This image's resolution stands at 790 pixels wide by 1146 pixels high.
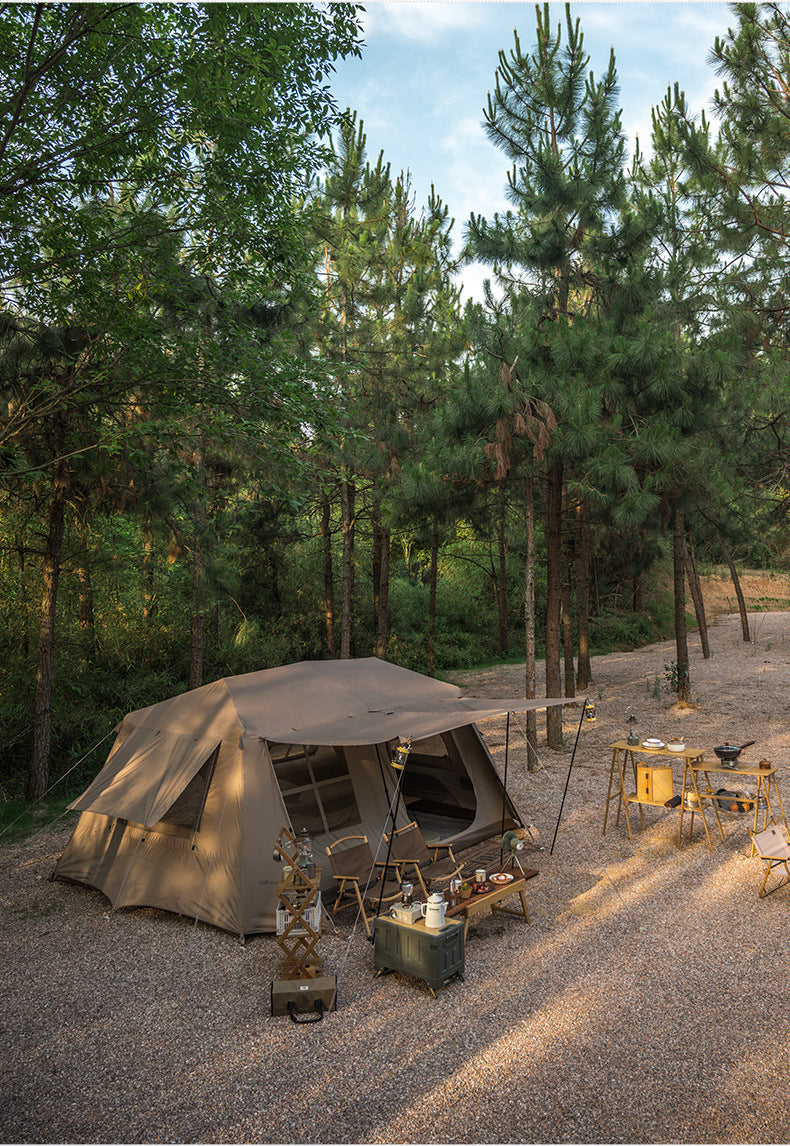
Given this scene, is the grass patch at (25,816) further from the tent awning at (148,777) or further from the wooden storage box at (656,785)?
the wooden storage box at (656,785)

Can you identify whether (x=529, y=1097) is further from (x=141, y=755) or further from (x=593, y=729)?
(x=593, y=729)

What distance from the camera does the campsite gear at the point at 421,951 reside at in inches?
193

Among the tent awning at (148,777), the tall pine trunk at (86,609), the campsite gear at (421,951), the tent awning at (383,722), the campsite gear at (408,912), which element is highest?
the tall pine trunk at (86,609)

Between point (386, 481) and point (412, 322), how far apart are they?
364 centimetres

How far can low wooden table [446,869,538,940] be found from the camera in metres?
5.58

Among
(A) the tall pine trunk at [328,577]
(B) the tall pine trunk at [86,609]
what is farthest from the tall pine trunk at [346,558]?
(B) the tall pine trunk at [86,609]

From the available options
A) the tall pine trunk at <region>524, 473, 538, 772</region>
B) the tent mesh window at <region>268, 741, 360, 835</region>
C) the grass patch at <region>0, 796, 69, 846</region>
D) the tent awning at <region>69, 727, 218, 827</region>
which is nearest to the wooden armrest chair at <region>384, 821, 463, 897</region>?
the tent mesh window at <region>268, 741, 360, 835</region>

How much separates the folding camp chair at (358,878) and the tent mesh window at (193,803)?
1.23 metres

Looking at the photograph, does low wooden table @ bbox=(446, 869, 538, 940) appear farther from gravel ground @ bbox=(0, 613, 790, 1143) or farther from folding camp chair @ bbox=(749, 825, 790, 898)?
folding camp chair @ bbox=(749, 825, 790, 898)

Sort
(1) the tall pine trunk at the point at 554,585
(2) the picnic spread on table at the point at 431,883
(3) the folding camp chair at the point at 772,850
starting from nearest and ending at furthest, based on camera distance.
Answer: (2) the picnic spread on table at the point at 431,883 < (3) the folding camp chair at the point at 772,850 < (1) the tall pine trunk at the point at 554,585

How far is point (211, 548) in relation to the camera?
10766 millimetres

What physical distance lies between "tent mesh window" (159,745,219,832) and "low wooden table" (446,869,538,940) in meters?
2.38

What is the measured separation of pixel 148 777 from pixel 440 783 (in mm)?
3476

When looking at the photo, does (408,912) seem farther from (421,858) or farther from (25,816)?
(25,816)
